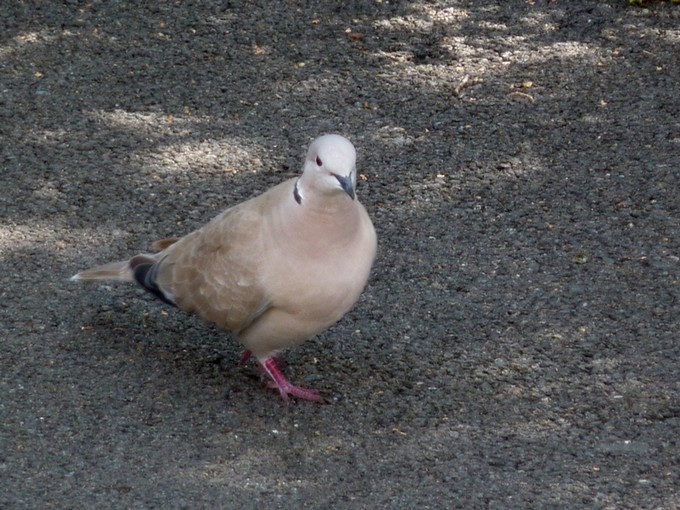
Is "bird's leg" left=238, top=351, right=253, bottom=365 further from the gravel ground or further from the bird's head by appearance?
the bird's head

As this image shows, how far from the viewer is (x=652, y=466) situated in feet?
12.8

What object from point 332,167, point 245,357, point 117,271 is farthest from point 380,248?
point 332,167

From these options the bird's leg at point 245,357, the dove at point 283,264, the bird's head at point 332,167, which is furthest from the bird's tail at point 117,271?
the bird's head at point 332,167

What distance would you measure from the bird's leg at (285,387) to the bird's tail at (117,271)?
1.96 feet

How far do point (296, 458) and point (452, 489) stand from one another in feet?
1.76

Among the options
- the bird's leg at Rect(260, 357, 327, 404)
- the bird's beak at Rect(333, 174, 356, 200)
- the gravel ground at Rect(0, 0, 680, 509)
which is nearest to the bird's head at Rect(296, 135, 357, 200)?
the bird's beak at Rect(333, 174, 356, 200)

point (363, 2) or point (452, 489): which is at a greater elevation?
point (363, 2)

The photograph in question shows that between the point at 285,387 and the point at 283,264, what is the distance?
55 cm

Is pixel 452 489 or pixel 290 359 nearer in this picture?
pixel 452 489

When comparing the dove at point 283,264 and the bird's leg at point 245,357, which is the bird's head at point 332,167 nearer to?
the dove at point 283,264

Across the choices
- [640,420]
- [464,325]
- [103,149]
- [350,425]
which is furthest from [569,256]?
[103,149]

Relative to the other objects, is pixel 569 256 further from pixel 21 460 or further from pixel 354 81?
pixel 21 460

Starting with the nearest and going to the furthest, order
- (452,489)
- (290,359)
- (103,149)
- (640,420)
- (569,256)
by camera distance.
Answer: (452,489) < (640,420) < (290,359) < (569,256) < (103,149)

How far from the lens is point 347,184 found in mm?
3627
